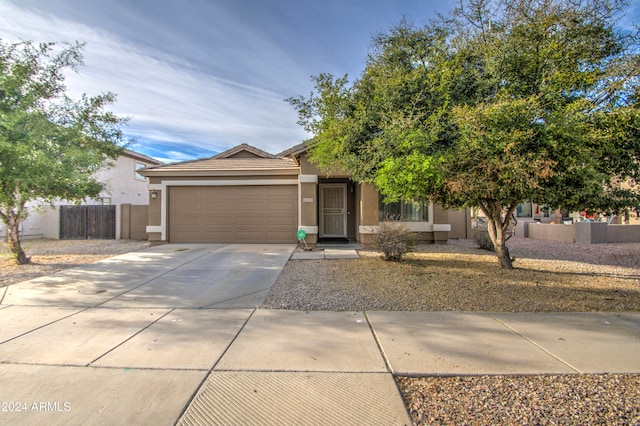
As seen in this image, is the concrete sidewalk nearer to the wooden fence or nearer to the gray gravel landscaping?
the gray gravel landscaping

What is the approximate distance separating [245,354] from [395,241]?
597 centimetres

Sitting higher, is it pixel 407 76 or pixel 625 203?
pixel 407 76

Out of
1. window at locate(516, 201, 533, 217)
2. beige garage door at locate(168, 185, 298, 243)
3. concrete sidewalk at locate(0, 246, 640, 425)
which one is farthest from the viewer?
window at locate(516, 201, 533, 217)

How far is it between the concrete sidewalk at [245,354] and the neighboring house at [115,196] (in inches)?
431

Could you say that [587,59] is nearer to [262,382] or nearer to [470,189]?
[470,189]

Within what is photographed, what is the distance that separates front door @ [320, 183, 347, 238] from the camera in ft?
44.6

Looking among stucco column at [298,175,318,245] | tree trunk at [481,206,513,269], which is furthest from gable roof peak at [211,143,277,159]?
tree trunk at [481,206,513,269]

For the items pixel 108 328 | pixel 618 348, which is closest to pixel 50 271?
pixel 108 328

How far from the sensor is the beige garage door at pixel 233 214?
12695 mm

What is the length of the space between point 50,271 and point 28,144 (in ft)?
9.99

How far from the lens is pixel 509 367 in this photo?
326 cm

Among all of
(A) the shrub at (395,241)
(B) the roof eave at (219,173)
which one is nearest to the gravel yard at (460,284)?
(A) the shrub at (395,241)

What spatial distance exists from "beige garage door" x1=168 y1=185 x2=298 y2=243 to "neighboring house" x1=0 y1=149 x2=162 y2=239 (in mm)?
3093

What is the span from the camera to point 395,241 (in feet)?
28.6
